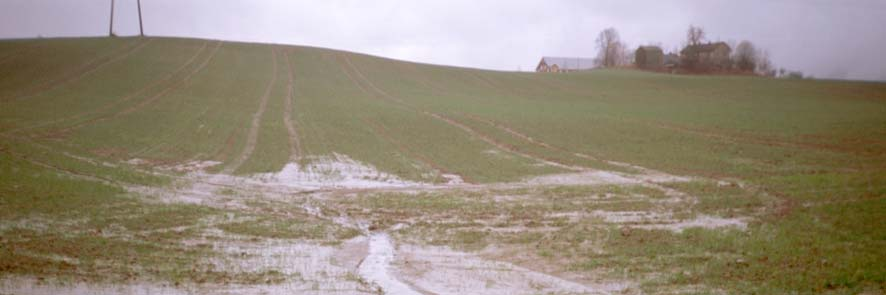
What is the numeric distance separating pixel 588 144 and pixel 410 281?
28.6 metres

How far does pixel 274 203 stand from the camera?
21.9 m

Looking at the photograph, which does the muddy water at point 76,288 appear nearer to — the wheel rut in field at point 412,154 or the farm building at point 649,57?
the wheel rut in field at point 412,154

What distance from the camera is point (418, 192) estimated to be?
24844 millimetres

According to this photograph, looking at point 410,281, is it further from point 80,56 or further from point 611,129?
point 80,56

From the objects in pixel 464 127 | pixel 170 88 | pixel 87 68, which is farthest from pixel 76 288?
pixel 87 68

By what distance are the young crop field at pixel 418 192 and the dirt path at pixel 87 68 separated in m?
0.57

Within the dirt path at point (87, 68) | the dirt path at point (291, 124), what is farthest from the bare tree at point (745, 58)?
the dirt path at point (87, 68)

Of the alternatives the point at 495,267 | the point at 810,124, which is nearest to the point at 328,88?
the point at 810,124

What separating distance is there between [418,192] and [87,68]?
55.6 meters

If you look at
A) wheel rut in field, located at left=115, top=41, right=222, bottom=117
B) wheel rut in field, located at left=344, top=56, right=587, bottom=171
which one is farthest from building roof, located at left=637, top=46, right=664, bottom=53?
wheel rut in field, located at left=115, top=41, right=222, bottom=117

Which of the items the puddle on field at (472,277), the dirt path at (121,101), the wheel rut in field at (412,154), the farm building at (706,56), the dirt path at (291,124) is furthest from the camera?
the farm building at (706,56)

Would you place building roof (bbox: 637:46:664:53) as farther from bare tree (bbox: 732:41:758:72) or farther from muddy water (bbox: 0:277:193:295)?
muddy water (bbox: 0:277:193:295)

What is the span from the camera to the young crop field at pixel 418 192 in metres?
12.4

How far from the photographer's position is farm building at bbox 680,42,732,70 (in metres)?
107
